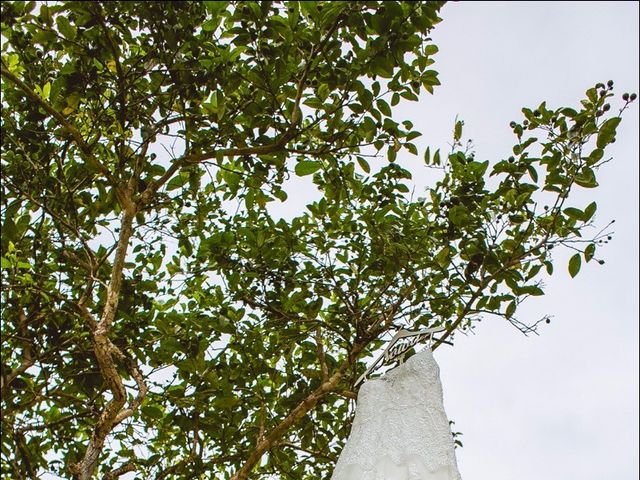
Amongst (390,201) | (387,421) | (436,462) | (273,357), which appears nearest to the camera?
(436,462)

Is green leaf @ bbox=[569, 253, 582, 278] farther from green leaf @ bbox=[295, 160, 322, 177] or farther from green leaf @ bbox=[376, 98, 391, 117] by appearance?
green leaf @ bbox=[295, 160, 322, 177]

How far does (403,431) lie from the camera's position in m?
1.80

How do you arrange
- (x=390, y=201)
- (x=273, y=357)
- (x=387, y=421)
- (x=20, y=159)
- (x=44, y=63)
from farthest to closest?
(x=273, y=357) → (x=390, y=201) → (x=20, y=159) → (x=44, y=63) → (x=387, y=421)

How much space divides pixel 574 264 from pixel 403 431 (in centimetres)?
90

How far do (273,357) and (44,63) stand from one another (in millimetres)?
1608

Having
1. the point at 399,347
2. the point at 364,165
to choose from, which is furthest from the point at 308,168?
the point at 399,347

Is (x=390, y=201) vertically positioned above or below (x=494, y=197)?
above

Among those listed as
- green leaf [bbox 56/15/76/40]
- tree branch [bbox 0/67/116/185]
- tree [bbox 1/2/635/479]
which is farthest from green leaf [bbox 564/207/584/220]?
green leaf [bbox 56/15/76/40]

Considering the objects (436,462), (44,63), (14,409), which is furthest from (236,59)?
(14,409)

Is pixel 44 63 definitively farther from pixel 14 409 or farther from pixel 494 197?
pixel 494 197

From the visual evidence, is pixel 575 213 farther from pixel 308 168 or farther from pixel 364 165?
pixel 308 168

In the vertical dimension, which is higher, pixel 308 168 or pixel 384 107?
pixel 384 107

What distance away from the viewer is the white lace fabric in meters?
1.71

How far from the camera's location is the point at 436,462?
1699 millimetres
